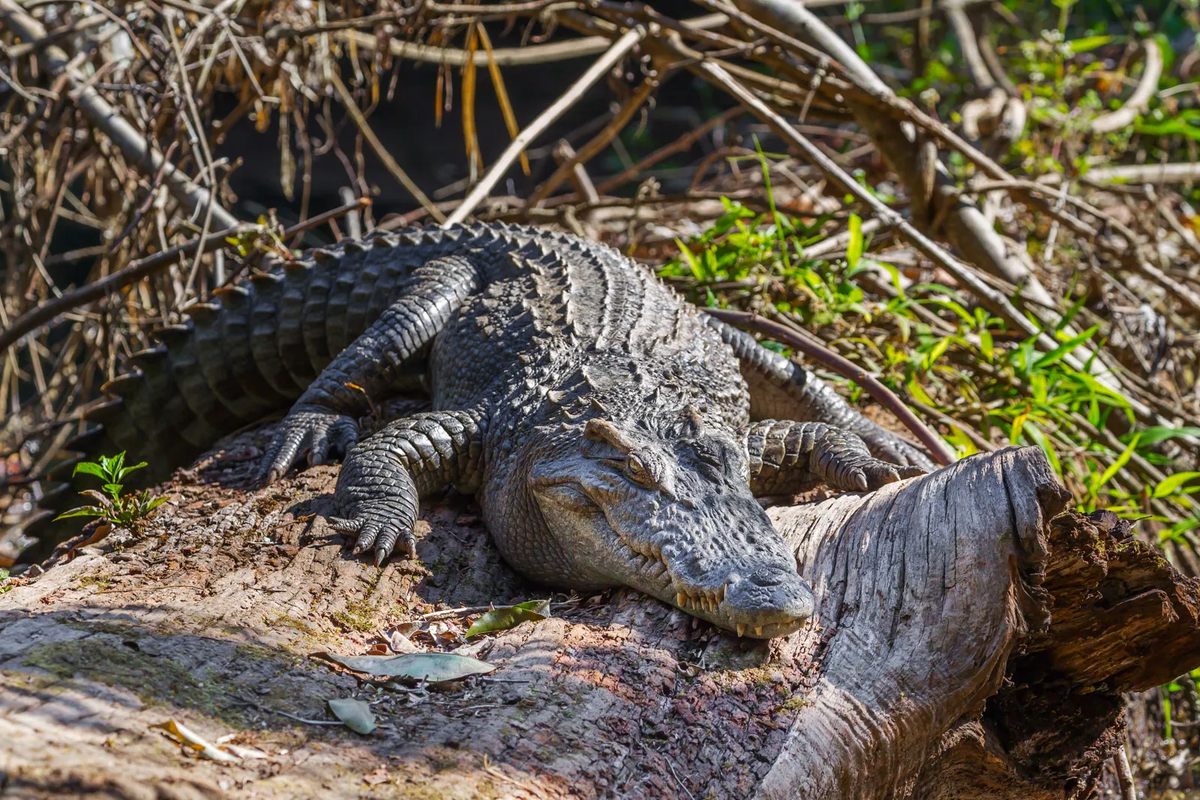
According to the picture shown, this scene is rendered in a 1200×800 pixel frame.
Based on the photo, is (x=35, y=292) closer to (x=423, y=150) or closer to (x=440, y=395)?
(x=440, y=395)

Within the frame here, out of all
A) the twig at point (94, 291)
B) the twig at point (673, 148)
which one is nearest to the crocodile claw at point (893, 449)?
the twig at point (94, 291)

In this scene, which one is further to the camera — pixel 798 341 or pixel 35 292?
pixel 35 292

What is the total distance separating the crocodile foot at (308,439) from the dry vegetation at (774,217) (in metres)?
1.06

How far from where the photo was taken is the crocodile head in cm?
224

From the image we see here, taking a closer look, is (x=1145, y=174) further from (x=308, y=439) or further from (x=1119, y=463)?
(x=308, y=439)

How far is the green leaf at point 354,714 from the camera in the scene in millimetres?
1820

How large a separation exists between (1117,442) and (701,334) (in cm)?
206

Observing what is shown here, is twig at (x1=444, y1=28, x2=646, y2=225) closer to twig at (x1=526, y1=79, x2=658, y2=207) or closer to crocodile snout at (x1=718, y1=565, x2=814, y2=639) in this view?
twig at (x1=526, y1=79, x2=658, y2=207)

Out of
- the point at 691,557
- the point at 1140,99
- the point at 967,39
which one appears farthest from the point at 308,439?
the point at 967,39

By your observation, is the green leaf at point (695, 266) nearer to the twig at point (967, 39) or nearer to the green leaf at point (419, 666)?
the green leaf at point (419, 666)

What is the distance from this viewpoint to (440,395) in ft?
12.2

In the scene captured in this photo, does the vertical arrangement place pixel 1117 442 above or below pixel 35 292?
below

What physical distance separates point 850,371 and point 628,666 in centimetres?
211

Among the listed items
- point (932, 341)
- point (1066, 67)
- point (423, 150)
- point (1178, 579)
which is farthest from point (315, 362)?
point (423, 150)
